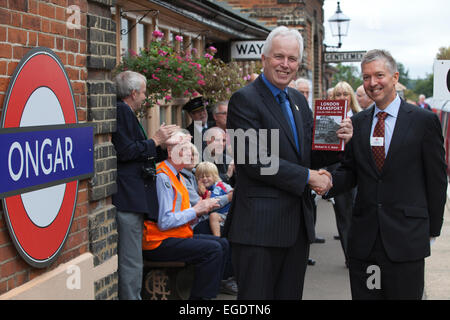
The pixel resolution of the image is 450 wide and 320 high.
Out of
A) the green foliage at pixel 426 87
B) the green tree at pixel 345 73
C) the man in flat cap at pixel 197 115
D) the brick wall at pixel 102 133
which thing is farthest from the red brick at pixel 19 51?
the green foliage at pixel 426 87

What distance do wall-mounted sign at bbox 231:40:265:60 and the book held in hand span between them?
23.1ft

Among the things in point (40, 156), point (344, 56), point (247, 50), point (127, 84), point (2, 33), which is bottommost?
point (40, 156)

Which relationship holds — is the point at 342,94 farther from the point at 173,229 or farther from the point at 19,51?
the point at 19,51

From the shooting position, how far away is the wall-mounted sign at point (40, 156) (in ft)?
11.2

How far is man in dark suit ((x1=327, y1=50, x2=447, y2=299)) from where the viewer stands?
3.82 m

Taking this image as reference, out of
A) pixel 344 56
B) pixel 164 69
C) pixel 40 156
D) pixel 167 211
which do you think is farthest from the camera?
pixel 344 56

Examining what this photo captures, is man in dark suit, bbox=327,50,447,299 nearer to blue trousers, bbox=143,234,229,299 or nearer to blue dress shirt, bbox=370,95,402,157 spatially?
blue dress shirt, bbox=370,95,402,157

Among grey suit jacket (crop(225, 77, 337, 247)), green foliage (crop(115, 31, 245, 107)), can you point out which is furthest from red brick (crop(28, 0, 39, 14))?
green foliage (crop(115, 31, 245, 107))

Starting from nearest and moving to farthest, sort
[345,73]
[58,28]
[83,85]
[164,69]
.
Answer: [58,28]
[83,85]
[164,69]
[345,73]

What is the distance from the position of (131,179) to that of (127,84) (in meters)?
0.79

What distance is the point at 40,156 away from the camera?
3.68 m

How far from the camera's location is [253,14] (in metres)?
15.7

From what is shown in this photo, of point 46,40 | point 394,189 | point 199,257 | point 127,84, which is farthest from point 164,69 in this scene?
point 394,189
